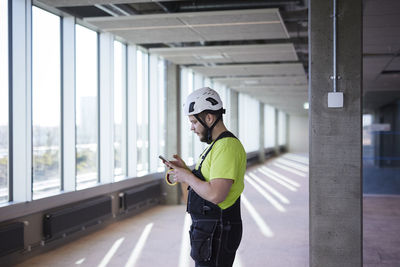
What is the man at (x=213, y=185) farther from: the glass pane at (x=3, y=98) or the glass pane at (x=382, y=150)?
the glass pane at (x=382, y=150)

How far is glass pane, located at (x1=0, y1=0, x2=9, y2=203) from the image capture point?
5398mm

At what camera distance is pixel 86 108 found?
24.4 feet

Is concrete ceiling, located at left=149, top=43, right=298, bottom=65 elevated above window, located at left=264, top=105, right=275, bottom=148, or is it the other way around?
concrete ceiling, located at left=149, top=43, right=298, bottom=65

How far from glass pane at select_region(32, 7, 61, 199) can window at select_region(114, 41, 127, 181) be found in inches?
72.4

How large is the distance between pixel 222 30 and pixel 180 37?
0.87m

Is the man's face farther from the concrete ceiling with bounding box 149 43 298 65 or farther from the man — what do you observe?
the concrete ceiling with bounding box 149 43 298 65

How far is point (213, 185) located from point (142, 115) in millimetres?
7707

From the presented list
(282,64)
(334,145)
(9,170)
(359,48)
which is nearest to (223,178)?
(334,145)

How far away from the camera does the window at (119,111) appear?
8.39 meters

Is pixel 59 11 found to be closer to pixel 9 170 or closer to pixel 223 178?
pixel 9 170

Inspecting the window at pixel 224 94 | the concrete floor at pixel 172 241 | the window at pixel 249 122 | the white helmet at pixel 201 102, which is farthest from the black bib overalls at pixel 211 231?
the window at pixel 249 122

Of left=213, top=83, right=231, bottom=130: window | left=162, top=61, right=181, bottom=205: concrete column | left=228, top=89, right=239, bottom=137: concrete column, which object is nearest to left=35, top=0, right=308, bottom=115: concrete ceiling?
left=162, top=61, right=181, bottom=205: concrete column

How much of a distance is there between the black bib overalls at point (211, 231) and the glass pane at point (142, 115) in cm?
734

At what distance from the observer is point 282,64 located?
33.5 feet
